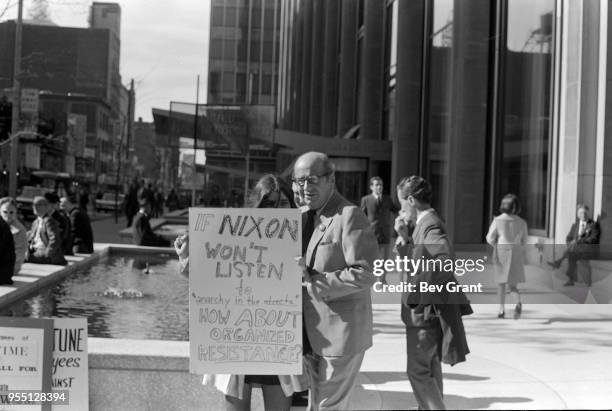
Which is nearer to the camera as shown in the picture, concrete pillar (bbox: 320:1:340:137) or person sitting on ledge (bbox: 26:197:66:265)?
person sitting on ledge (bbox: 26:197:66:265)

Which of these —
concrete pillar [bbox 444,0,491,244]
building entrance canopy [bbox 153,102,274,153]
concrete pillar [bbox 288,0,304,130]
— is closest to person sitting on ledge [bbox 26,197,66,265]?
concrete pillar [bbox 444,0,491,244]

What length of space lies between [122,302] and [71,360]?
15.9 feet

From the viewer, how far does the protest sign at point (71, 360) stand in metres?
5.54

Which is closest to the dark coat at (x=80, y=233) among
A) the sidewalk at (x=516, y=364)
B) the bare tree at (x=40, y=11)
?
the bare tree at (x=40, y=11)

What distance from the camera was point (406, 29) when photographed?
915 inches

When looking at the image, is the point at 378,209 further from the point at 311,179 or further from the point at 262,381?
the point at 311,179

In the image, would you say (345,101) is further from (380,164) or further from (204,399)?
(204,399)

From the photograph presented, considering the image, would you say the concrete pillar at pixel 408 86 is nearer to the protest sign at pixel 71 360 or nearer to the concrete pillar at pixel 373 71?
the concrete pillar at pixel 373 71

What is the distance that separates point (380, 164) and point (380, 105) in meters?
3.40

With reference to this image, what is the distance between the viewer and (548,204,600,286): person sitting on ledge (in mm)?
9203

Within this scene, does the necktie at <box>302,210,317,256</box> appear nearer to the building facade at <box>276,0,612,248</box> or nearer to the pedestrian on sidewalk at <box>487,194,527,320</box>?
the pedestrian on sidewalk at <box>487,194,527,320</box>

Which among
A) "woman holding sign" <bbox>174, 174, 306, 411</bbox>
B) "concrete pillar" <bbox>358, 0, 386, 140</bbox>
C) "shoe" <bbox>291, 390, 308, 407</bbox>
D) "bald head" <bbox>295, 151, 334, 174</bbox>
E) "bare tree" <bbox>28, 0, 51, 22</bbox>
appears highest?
"concrete pillar" <bbox>358, 0, 386, 140</bbox>

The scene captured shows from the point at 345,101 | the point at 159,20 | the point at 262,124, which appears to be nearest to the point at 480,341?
the point at 159,20
